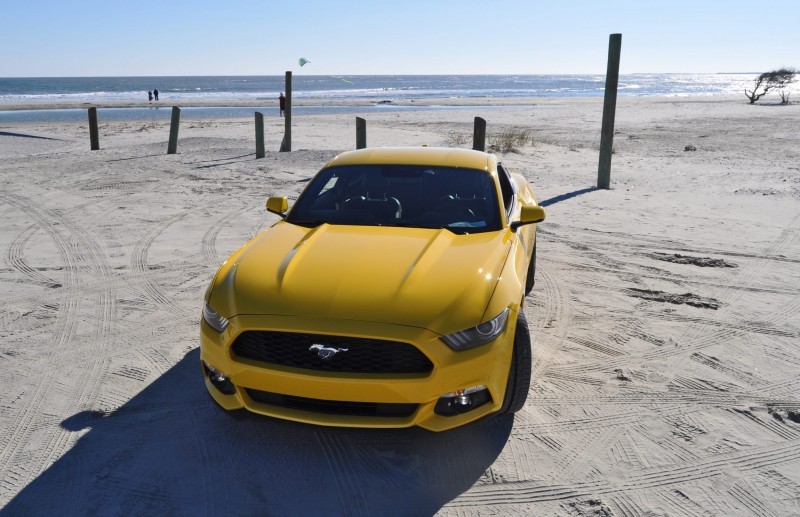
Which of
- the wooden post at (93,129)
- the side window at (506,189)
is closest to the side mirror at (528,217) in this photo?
the side window at (506,189)

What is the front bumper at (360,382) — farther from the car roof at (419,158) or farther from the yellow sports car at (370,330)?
the car roof at (419,158)

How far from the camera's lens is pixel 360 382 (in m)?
3.26

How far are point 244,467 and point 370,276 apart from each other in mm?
1251

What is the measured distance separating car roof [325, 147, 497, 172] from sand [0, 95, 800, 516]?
1.49m

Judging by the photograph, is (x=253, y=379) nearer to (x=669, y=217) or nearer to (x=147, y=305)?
(x=147, y=305)

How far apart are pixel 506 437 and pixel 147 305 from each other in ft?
12.2

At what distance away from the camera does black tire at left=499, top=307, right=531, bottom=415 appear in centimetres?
376

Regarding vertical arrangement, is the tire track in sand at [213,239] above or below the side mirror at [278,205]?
below

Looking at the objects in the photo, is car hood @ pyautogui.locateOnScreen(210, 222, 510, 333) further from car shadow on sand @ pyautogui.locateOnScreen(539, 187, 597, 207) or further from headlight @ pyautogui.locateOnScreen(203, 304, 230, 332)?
car shadow on sand @ pyautogui.locateOnScreen(539, 187, 597, 207)

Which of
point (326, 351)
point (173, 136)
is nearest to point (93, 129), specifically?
point (173, 136)

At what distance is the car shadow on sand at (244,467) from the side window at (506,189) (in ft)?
6.10

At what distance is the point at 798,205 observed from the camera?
10516mm

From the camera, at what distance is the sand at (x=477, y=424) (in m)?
3.34

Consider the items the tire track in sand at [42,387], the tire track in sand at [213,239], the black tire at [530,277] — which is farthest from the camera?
the tire track in sand at [213,239]
